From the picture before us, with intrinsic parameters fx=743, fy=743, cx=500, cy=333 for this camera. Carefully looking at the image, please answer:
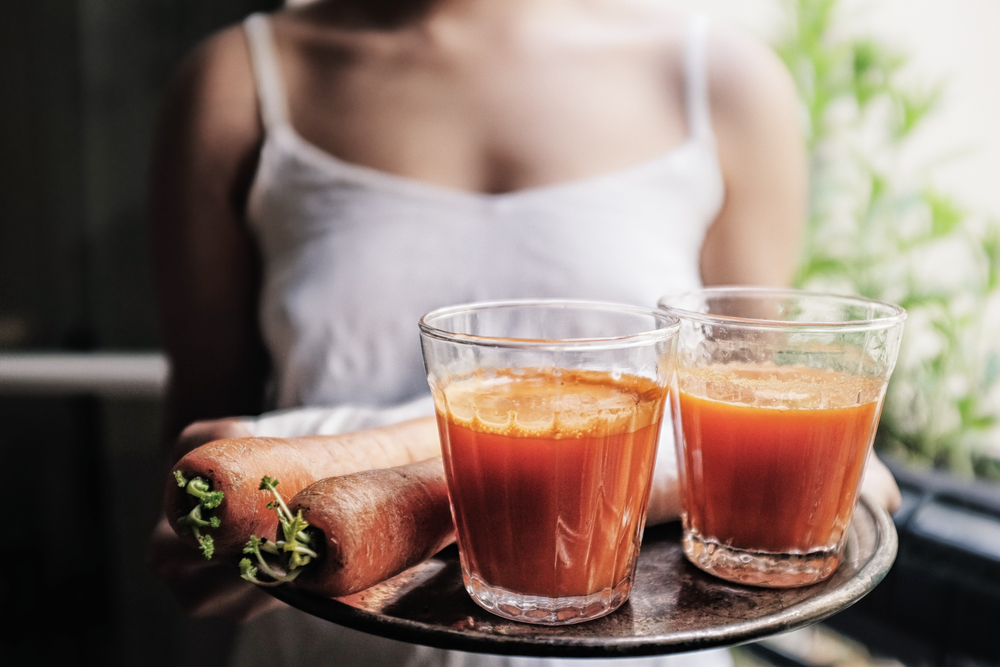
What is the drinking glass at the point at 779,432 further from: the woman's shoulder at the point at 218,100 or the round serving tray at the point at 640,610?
→ the woman's shoulder at the point at 218,100

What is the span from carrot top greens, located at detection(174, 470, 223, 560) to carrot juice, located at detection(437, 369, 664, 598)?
0.17m

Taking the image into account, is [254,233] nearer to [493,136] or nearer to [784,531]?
[493,136]

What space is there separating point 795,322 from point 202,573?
0.57m

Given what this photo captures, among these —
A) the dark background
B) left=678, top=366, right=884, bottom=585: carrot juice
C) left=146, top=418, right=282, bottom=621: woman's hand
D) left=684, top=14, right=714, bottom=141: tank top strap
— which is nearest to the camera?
left=678, top=366, right=884, bottom=585: carrot juice

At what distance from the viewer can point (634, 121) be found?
3.87 feet

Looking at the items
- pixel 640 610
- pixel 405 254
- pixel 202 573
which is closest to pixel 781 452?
pixel 640 610

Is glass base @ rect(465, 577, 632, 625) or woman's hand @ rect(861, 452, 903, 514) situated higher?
glass base @ rect(465, 577, 632, 625)

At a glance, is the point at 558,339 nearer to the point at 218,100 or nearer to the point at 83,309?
the point at 218,100

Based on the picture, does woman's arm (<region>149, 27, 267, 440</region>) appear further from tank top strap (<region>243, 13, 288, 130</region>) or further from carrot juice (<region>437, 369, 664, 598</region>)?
carrot juice (<region>437, 369, 664, 598</region>)

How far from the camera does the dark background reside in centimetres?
215

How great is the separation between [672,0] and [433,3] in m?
1.77

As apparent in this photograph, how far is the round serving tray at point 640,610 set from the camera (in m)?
0.47

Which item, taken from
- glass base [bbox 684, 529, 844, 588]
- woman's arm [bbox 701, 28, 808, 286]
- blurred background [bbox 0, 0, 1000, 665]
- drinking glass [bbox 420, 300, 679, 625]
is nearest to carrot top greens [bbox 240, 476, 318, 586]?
drinking glass [bbox 420, 300, 679, 625]

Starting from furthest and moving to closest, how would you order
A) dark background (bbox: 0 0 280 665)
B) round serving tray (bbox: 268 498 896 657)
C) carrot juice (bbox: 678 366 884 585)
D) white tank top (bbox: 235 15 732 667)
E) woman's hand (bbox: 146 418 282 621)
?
dark background (bbox: 0 0 280 665), white tank top (bbox: 235 15 732 667), woman's hand (bbox: 146 418 282 621), carrot juice (bbox: 678 366 884 585), round serving tray (bbox: 268 498 896 657)
